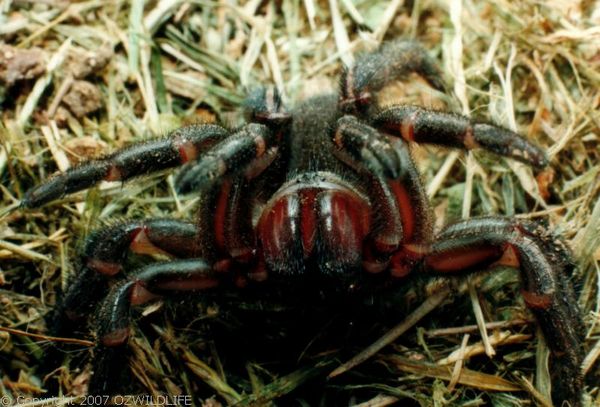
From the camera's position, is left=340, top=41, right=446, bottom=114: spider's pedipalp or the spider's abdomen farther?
left=340, top=41, right=446, bottom=114: spider's pedipalp

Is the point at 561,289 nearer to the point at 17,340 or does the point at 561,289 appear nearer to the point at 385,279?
the point at 385,279

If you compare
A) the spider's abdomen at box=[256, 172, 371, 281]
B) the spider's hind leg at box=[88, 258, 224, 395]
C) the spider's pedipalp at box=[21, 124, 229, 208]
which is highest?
the spider's pedipalp at box=[21, 124, 229, 208]

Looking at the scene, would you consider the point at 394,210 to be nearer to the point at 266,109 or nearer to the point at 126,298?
the point at 266,109

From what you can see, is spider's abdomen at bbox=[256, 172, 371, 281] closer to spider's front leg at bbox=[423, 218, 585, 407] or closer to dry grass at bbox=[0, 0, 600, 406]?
spider's front leg at bbox=[423, 218, 585, 407]

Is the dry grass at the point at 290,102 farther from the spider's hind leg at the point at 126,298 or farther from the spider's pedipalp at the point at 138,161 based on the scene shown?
the spider's pedipalp at the point at 138,161

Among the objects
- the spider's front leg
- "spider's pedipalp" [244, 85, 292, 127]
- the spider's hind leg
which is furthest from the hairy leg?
the spider's hind leg
